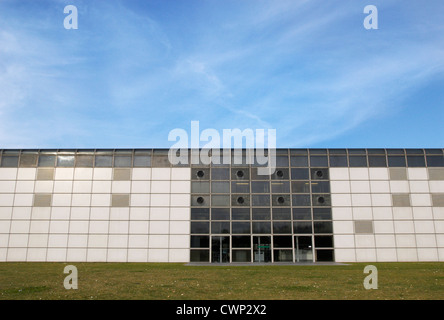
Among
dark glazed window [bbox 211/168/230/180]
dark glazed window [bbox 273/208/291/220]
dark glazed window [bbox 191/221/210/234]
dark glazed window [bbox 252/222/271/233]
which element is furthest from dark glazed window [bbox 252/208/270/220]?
dark glazed window [bbox 191/221/210/234]

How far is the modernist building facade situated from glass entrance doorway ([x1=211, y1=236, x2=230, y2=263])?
109 mm

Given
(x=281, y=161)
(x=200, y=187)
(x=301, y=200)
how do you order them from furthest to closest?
(x=281, y=161)
(x=200, y=187)
(x=301, y=200)

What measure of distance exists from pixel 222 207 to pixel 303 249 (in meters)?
10.1

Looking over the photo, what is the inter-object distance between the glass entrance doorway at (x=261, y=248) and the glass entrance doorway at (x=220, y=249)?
2.99 metres

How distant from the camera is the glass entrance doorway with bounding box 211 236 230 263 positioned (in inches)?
1682

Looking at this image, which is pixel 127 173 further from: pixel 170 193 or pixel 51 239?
pixel 51 239

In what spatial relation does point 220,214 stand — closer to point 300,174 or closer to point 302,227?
point 302,227

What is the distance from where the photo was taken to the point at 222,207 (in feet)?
144

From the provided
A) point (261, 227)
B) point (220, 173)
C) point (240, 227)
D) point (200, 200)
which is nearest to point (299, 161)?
point (261, 227)

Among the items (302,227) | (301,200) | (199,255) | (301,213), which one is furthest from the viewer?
(301,200)

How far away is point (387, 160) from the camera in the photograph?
149 feet

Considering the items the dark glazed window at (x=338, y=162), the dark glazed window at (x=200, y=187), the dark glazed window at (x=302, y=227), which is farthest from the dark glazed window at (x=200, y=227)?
the dark glazed window at (x=338, y=162)
